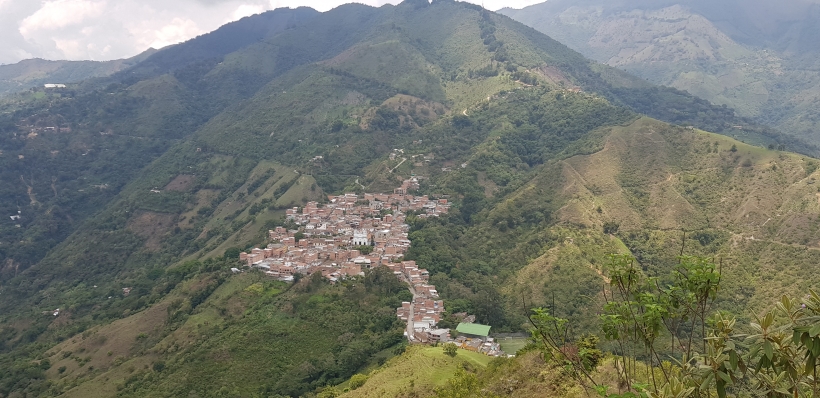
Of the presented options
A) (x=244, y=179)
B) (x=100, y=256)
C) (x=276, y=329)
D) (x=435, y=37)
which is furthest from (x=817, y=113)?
(x=100, y=256)

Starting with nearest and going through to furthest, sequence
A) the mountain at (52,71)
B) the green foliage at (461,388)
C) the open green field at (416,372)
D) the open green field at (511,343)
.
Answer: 1. the green foliage at (461,388)
2. the open green field at (416,372)
3. the open green field at (511,343)
4. the mountain at (52,71)

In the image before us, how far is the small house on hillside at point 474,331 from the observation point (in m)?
32.0

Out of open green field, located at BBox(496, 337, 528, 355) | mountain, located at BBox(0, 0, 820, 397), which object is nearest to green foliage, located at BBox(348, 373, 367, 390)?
mountain, located at BBox(0, 0, 820, 397)

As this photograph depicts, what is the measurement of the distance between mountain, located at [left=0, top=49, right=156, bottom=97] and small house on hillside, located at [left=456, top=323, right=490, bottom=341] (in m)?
193

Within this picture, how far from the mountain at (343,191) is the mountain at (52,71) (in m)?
64.6

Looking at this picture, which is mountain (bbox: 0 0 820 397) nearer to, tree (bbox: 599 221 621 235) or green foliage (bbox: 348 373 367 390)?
tree (bbox: 599 221 621 235)

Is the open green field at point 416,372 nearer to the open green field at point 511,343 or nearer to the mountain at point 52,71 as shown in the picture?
the open green field at point 511,343

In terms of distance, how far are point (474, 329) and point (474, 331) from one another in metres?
0.26

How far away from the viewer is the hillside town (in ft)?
110

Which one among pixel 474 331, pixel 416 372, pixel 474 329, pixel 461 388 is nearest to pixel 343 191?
pixel 474 329

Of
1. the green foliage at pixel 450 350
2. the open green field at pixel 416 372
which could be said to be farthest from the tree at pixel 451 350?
the open green field at pixel 416 372

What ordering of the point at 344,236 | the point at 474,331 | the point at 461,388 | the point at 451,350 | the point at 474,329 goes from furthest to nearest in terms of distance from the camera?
the point at 344,236, the point at 474,329, the point at 474,331, the point at 451,350, the point at 461,388

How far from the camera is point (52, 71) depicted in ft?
609

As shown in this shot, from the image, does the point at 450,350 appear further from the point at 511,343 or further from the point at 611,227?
the point at 611,227
